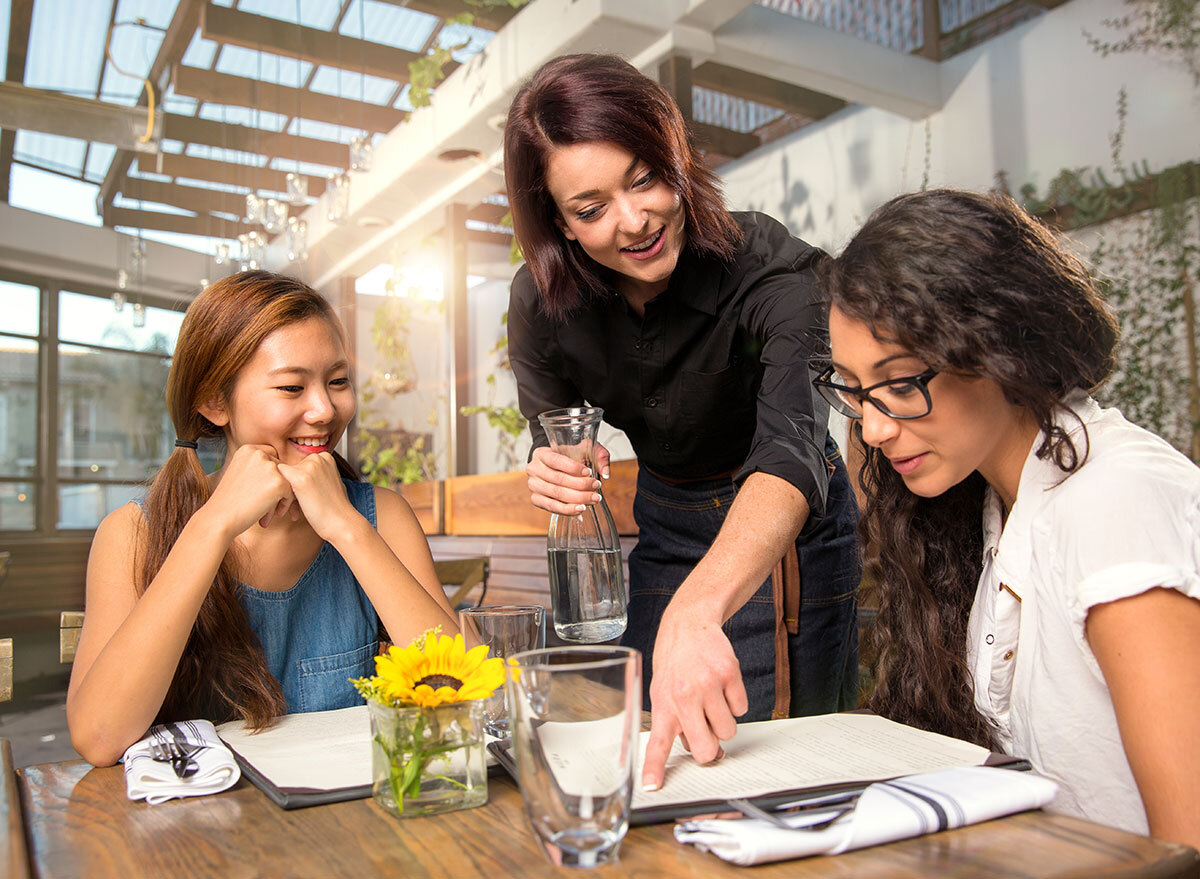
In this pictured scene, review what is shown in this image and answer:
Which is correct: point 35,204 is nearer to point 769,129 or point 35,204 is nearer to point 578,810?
point 769,129

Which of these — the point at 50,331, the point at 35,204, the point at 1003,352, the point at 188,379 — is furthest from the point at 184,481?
the point at 35,204

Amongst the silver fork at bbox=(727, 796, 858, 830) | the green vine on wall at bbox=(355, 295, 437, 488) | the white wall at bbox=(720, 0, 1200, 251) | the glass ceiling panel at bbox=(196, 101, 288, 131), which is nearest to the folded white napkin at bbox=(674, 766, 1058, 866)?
the silver fork at bbox=(727, 796, 858, 830)

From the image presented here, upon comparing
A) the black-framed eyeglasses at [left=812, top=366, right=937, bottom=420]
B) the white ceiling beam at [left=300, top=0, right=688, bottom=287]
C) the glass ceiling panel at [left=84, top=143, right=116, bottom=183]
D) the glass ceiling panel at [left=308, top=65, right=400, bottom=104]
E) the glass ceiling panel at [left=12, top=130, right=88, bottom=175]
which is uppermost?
the glass ceiling panel at [left=308, top=65, right=400, bottom=104]

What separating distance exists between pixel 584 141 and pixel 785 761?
964 millimetres

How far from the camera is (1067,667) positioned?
97cm

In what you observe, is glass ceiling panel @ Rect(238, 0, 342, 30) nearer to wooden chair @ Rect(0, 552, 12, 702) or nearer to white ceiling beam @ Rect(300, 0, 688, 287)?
white ceiling beam @ Rect(300, 0, 688, 287)

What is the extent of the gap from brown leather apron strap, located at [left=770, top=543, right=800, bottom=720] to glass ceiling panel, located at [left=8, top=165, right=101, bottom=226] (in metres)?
4.80

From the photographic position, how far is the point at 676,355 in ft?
5.43

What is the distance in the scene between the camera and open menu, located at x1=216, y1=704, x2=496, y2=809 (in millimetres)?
824

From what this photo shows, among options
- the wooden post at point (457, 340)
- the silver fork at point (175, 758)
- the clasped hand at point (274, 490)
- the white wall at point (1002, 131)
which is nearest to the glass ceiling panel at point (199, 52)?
the wooden post at point (457, 340)

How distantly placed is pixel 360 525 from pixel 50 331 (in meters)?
4.35

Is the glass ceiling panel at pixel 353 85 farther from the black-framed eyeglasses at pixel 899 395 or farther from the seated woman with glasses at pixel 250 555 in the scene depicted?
the black-framed eyeglasses at pixel 899 395

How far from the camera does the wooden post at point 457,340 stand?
6.45 meters

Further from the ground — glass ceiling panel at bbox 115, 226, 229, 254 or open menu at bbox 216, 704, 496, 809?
glass ceiling panel at bbox 115, 226, 229, 254
